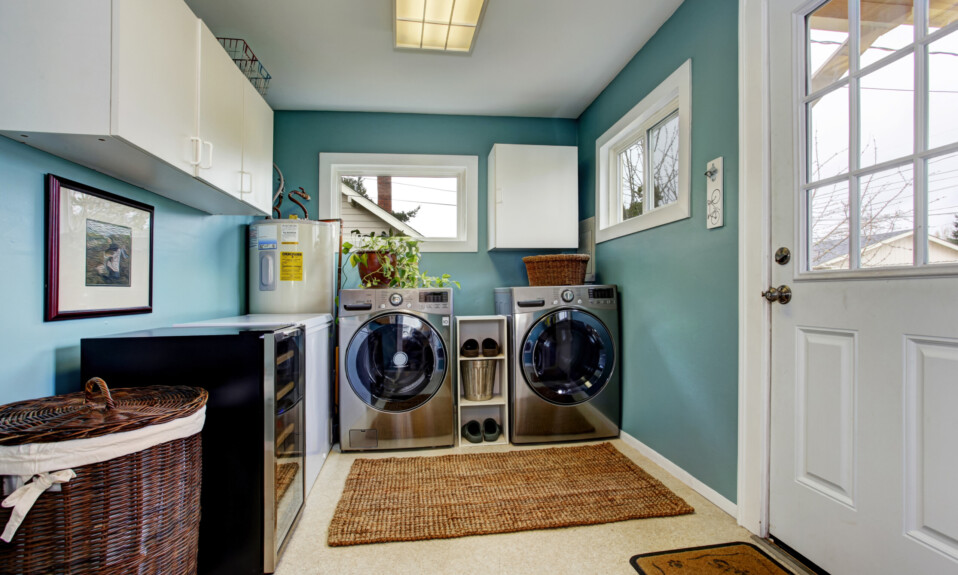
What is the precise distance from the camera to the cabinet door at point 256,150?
6.48ft

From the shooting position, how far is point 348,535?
60.2 inches

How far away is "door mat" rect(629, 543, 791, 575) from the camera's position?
132cm

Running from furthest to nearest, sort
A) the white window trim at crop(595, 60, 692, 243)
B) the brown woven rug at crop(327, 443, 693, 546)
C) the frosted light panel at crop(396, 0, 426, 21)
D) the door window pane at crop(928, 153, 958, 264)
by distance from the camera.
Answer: the white window trim at crop(595, 60, 692, 243) < the frosted light panel at crop(396, 0, 426, 21) < the brown woven rug at crop(327, 443, 693, 546) < the door window pane at crop(928, 153, 958, 264)

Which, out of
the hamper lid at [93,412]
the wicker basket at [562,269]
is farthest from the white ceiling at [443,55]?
the hamper lid at [93,412]

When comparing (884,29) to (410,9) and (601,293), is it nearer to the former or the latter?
(601,293)

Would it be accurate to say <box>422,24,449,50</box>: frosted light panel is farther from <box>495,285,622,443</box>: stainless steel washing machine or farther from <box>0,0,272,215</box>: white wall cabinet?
<box>495,285,622,443</box>: stainless steel washing machine

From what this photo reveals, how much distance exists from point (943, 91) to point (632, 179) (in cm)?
168

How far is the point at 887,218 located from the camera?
1.13 meters

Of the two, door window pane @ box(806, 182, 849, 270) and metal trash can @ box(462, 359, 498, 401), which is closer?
door window pane @ box(806, 182, 849, 270)

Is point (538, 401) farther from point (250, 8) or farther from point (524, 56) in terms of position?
point (250, 8)

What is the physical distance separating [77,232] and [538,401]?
219cm

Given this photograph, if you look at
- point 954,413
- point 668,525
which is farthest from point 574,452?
point 954,413

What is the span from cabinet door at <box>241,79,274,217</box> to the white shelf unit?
51.3 inches

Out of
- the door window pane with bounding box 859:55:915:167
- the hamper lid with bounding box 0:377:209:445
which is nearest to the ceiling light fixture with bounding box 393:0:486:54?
the door window pane with bounding box 859:55:915:167
